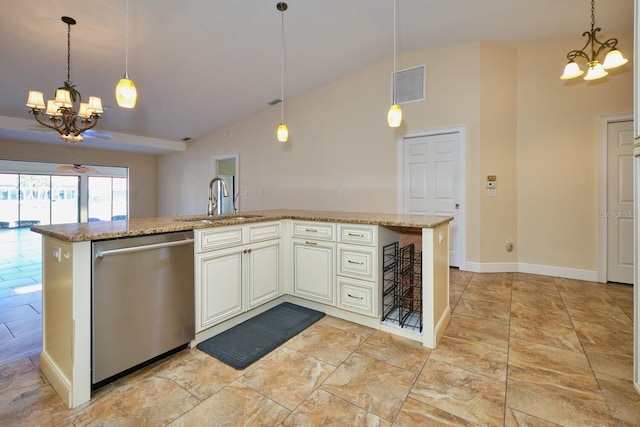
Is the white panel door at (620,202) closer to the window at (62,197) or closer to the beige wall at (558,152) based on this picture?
the beige wall at (558,152)

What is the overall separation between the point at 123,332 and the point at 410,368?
1.72 m

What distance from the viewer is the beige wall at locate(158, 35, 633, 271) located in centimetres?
370

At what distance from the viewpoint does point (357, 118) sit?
4.94 m

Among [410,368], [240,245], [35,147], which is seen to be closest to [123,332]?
[240,245]

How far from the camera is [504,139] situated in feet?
13.2

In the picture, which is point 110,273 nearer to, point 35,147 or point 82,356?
point 82,356

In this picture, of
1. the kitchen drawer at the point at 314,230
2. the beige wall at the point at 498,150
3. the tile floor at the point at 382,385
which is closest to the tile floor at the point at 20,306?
the tile floor at the point at 382,385

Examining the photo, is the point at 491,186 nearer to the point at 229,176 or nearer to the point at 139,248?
the point at 139,248

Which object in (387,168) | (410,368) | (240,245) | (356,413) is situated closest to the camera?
(356,413)

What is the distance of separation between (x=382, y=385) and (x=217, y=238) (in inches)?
57.4

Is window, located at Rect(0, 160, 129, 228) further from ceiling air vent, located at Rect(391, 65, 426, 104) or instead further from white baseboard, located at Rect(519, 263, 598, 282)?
white baseboard, located at Rect(519, 263, 598, 282)

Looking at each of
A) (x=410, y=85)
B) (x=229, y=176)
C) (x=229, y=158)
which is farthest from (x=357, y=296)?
(x=229, y=176)

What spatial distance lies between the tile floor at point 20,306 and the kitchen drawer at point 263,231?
1.65m

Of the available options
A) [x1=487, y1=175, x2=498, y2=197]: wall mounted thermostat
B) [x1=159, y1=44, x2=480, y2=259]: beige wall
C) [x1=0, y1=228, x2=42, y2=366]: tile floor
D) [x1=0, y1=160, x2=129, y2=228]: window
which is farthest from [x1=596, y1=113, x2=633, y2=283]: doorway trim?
[x1=0, y1=160, x2=129, y2=228]: window
